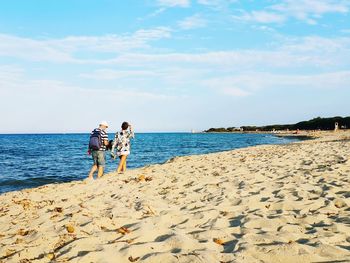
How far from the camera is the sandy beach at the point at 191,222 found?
383 centimetres

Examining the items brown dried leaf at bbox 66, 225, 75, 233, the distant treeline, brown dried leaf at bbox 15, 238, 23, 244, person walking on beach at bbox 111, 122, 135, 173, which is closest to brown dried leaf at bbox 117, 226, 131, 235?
brown dried leaf at bbox 66, 225, 75, 233

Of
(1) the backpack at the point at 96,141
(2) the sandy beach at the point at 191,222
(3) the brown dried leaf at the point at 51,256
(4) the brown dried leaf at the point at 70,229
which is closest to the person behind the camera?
(2) the sandy beach at the point at 191,222

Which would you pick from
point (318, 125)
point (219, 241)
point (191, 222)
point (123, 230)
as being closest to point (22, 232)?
point (123, 230)

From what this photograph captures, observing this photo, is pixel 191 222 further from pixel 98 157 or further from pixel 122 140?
pixel 122 140

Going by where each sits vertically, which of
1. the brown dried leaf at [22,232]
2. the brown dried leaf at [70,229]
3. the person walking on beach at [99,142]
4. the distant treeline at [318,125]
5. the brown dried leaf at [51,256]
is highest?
the distant treeline at [318,125]

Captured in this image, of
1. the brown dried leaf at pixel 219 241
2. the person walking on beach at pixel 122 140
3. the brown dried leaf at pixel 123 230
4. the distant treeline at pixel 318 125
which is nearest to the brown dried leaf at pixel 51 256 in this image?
the brown dried leaf at pixel 123 230

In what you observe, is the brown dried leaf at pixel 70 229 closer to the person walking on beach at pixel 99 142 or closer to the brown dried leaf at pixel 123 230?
the brown dried leaf at pixel 123 230

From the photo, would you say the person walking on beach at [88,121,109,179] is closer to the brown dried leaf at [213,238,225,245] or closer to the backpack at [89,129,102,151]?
the backpack at [89,129,102,151]

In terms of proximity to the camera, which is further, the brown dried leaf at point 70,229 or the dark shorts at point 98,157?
the dark shorts at point 98,157

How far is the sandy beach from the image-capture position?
12.6ft

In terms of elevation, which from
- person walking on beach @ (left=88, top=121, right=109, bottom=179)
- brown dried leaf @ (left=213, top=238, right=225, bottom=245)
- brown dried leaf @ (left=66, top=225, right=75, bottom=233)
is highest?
person walking on beach @ (left=88, top=121, right=109, bottom=179)

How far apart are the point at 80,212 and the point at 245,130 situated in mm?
150555

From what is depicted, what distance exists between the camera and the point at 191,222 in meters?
5.07

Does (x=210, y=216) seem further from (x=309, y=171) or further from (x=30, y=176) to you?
(x=30, y=176)
